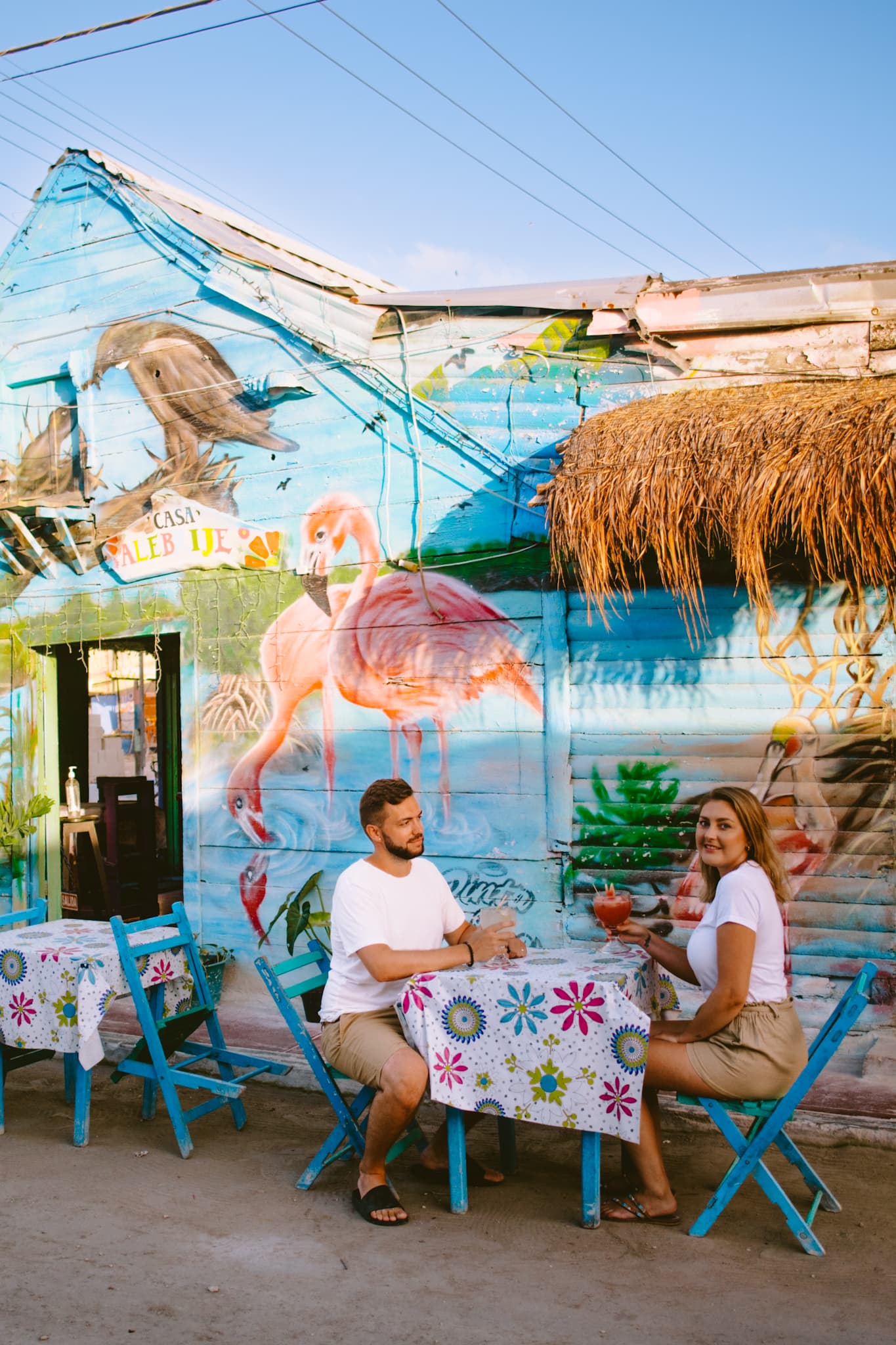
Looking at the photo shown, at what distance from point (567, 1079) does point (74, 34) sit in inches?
274

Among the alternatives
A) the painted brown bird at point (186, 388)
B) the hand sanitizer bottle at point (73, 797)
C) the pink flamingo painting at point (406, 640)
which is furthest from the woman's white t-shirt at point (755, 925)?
the hand sanitizer bottle at point (73, 797)

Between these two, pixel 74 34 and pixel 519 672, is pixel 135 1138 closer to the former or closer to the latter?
pixel 519 672

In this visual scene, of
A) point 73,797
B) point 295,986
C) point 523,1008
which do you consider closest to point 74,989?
point 295,986

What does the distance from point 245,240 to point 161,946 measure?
451 cm


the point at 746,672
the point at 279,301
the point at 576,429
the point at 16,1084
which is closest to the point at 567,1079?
the point at 746,672

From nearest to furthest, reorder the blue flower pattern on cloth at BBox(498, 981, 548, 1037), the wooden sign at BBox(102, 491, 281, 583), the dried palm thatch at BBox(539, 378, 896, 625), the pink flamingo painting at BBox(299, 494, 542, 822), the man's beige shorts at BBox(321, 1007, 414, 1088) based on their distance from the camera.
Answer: the blue flower pattern on cloth at BBox(498, 981, 548, 1037), the man's beige shorts at BBox(321, 1007, 414, 1088), the dried palm thatch at BBox(539, 378, 896, 625), the pink flamingo painting at BBox(299, 494, 542, 822), the wooden sign at BBox(102, 491, 281, 583)

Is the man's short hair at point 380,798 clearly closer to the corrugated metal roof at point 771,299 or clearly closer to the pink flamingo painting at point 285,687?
the pink flamingo painting at point 285,687

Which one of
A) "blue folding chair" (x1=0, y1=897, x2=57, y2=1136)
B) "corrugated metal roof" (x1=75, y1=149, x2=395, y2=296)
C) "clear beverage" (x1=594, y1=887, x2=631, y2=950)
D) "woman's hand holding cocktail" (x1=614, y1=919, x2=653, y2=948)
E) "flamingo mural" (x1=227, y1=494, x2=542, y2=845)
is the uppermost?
"corrugated metal roof" (x1=75, y1=149, x2=395, y2=296)

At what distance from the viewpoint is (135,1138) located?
4.98m

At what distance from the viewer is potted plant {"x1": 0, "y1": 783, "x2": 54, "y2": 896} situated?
7340mm

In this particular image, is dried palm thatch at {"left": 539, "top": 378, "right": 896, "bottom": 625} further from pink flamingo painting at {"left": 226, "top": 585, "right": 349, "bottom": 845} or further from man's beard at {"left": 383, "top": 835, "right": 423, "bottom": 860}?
pink flamingo painting at {"left": 226, "top": 585, "right": 349, "bottom": 845}

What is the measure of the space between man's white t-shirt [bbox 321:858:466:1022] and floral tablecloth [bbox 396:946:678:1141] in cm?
22

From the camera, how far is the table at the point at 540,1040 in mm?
3650

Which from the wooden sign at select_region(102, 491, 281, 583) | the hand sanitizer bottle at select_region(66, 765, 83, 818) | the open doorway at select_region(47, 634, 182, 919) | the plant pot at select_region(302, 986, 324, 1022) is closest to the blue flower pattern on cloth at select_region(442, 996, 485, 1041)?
the plant pot at select_region(302, 986, 324, 1022)
